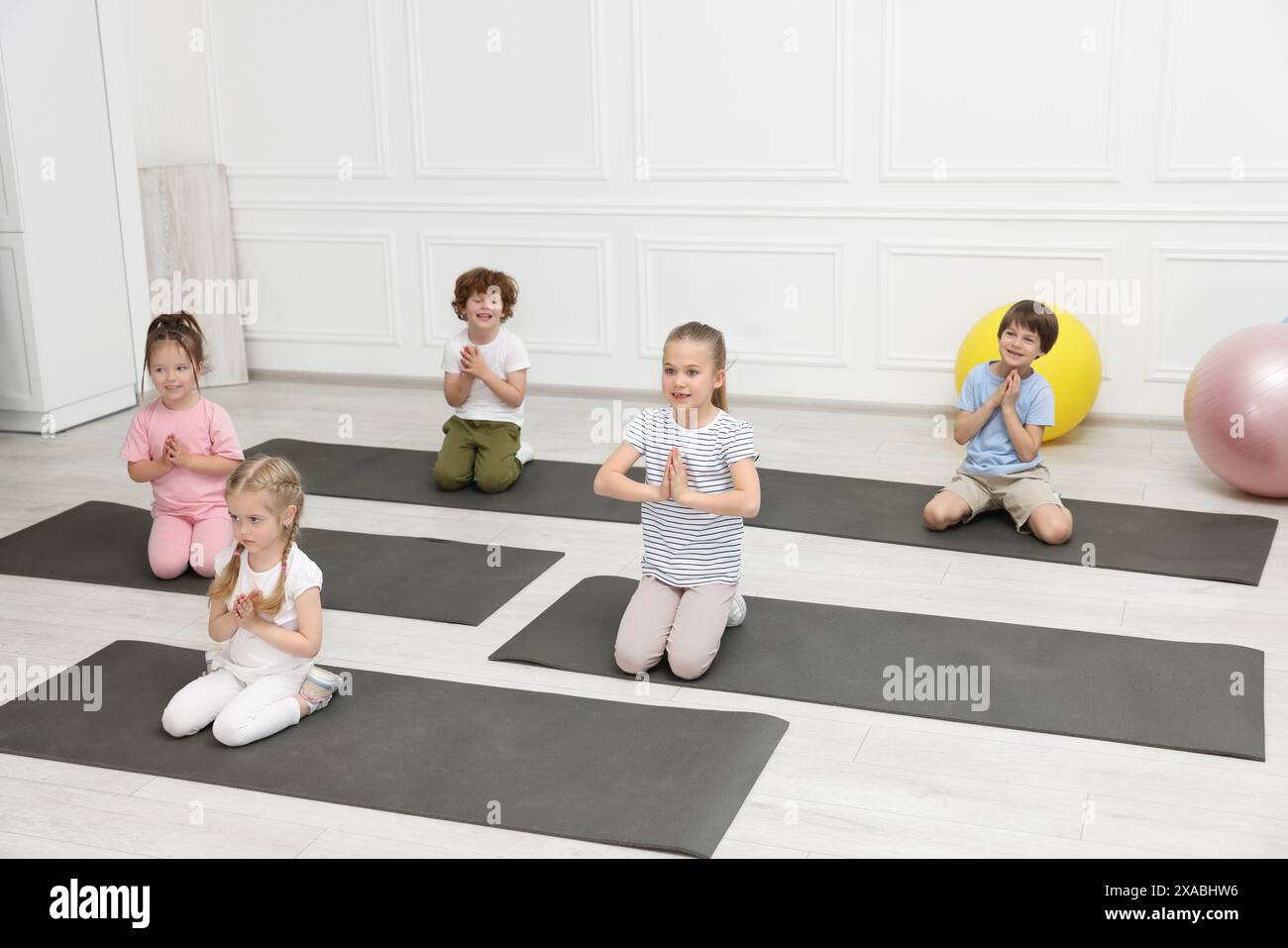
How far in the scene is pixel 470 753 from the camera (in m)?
2.91

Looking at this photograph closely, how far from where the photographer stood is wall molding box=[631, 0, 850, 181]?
17.7 feet

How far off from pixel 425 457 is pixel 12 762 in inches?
95.1

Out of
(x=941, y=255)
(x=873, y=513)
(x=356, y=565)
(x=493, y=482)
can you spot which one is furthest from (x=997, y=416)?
(x=356, y=565)

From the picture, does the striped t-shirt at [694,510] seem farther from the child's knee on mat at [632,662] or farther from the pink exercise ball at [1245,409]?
the pink exercise ball at [1245,409]

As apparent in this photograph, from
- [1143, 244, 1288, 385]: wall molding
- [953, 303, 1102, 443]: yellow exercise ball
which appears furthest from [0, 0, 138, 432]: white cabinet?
[1143, 244, 1288, 385]: wall molding

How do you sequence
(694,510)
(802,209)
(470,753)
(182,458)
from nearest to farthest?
1. (470,753)
2. (694,510)
3. (182,458)
4. (802,209)

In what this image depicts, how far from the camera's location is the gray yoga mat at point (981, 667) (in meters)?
2.99

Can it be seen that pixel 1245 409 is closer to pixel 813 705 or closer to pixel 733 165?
pixel 813 705

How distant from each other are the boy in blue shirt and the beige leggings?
116cm

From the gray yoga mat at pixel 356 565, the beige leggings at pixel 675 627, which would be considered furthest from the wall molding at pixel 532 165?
the beige leggings at pixel 675 627

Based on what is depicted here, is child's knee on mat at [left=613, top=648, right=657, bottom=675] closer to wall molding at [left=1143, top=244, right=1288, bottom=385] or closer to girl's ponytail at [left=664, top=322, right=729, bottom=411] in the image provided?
girl's ponytail at [left=664, top=322, right=729, bottom=411]

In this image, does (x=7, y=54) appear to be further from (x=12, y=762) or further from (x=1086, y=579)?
(x=1086, y=579)

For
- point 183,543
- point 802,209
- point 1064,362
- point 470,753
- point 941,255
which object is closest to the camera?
point 470,753

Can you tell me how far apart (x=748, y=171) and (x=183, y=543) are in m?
2.80
